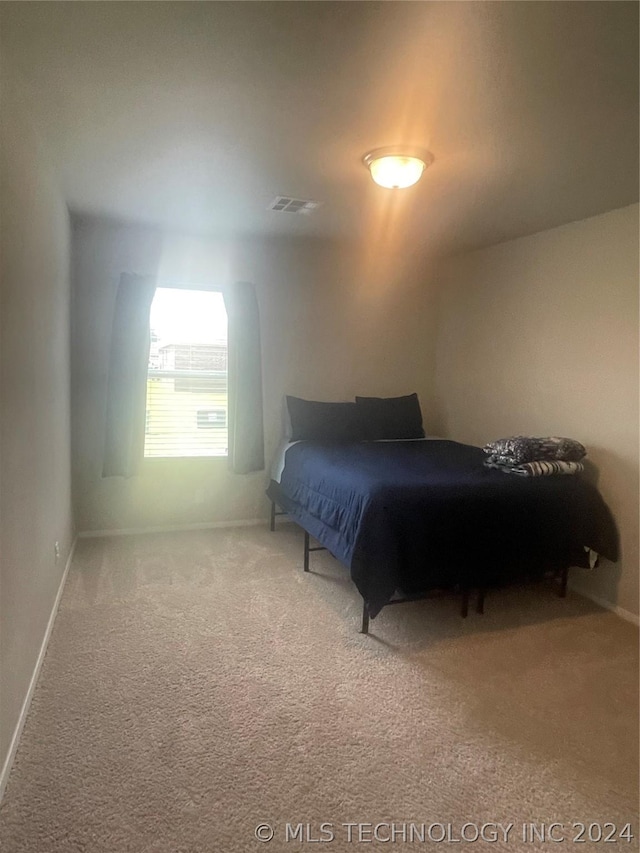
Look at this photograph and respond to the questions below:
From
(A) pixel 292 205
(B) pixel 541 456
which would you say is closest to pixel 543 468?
(B) pixel 541 456

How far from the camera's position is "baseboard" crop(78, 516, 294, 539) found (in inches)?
157

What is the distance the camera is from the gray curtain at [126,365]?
382 cm

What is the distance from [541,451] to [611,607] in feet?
3.13

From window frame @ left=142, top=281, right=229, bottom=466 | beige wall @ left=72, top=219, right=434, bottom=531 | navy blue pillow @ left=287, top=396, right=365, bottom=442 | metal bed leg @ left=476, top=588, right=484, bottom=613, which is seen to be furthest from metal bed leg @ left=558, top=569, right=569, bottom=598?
window frame @ left=142, top=281, right=229, bottom=466

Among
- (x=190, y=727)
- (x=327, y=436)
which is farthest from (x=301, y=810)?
(x=327, y=436)

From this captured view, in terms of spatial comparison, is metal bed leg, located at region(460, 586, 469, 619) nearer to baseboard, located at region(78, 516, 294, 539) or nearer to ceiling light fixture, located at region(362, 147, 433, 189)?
baseboard, located at region(78, 516, 294, 539)

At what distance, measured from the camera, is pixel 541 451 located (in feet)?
10.2

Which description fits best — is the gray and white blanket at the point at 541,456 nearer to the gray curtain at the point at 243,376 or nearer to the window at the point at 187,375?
the gray curtain at the point at 243,376

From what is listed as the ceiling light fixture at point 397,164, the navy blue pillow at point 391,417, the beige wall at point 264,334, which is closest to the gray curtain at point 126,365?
the beige wall at point 264,334

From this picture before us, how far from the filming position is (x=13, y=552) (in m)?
1.85

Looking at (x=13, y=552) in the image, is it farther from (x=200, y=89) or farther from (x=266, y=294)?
(x=266, y=294)

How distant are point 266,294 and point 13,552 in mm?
2854

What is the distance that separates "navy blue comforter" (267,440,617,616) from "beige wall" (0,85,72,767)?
4.52 ft

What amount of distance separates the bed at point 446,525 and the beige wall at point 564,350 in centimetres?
25
